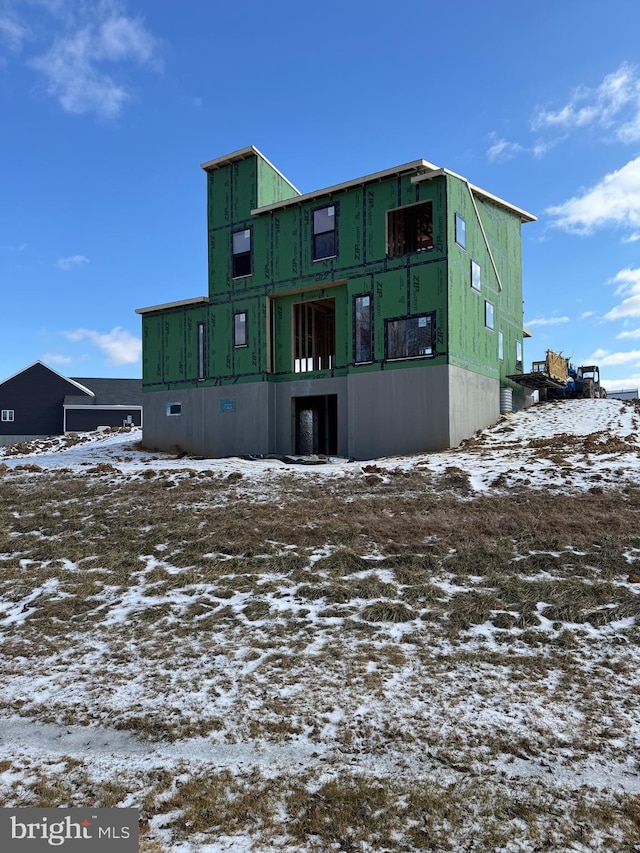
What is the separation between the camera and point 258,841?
2895 millimetres

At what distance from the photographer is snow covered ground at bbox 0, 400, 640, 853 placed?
3145 millimetres

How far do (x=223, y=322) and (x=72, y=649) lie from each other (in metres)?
20.0

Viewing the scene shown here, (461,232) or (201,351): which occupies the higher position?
(461,232)

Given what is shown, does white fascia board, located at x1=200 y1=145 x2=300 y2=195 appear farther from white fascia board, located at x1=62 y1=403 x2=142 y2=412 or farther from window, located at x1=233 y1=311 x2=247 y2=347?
white fascia board, located at x1=62 y1=403 x2=142 y2=412

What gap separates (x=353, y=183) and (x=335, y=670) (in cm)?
1982

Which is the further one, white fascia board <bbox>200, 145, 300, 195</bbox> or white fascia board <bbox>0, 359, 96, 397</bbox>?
white fascia board <bbox>0, 359, 96, 397</bbox>

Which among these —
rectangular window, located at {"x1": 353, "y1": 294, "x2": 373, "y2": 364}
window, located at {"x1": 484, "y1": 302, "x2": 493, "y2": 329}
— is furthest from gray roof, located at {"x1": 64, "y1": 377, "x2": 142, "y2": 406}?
window, located at {"x1": 484, "y1": 302, "x2": 493, "y2": 329}

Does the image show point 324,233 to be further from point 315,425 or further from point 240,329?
point 315,425

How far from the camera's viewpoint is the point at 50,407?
152 ft

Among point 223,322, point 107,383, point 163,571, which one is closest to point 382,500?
point 163,571

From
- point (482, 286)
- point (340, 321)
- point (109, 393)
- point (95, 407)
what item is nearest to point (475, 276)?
point (482, 286)

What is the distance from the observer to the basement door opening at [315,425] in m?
23.0

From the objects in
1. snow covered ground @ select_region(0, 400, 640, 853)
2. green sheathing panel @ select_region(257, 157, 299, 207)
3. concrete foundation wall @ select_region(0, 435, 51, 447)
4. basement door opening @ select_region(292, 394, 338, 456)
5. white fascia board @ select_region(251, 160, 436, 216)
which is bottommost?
snow covered ground @ select_region(0, 400, 640, 853)

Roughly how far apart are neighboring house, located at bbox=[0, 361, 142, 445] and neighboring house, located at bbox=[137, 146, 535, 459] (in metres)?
23.5
